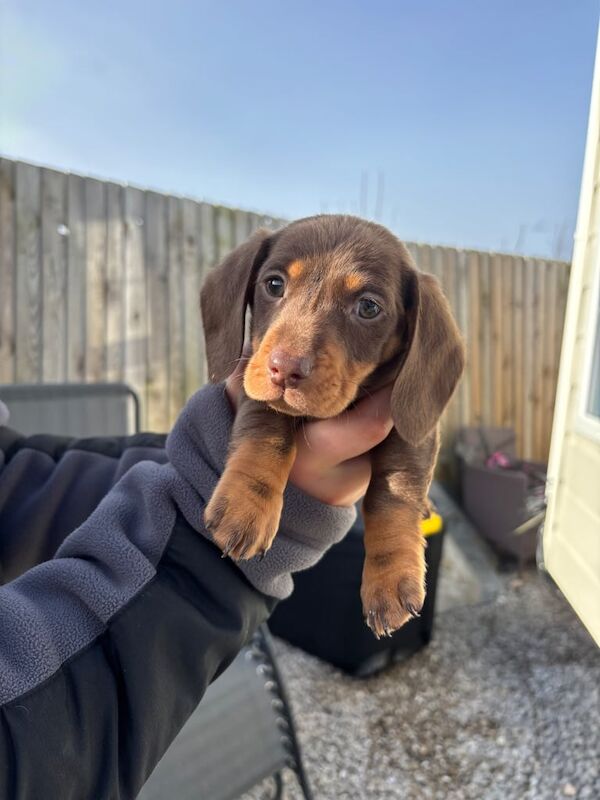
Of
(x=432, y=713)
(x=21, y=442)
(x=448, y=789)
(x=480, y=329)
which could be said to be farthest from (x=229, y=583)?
(x=480, y=329)

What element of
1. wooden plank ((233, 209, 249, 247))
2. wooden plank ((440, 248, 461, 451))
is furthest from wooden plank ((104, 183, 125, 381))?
wooden plank ((440, 248, 461, 451))

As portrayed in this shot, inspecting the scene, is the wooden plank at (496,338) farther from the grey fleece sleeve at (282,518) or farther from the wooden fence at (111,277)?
the grey fleece sleeve at (282,518)

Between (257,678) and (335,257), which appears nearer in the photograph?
(335,257)

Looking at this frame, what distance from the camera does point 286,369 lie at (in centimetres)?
95

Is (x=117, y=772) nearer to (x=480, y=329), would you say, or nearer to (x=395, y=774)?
(x=395, y=774)

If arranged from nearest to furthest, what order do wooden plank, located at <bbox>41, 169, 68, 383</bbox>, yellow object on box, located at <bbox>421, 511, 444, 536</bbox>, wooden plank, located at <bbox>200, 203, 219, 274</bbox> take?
yellow object on box, located at <bbox>421, 511, 444, 536</bbox> < wooden plank, located at <bbox>41, 169, 68, 383</bbox> < wooden plank, located at <bbox>200, 203, 219, 274</bbox>

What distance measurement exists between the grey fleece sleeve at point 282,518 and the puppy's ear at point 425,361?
0.22 metres

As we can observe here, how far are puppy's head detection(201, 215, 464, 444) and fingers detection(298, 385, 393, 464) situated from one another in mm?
46

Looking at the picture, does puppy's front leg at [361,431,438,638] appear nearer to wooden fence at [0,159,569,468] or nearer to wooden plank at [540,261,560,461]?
wooden fence at [0,159,569,468]

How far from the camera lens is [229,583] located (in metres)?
1.12

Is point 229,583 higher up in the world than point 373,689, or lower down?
higher up

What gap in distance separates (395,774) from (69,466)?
85.6 inches

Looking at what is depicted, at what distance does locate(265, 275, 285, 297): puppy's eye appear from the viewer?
1.21 metres

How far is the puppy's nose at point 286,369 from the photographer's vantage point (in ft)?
3.11
